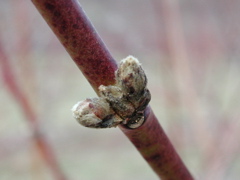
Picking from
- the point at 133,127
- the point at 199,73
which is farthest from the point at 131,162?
the point at 133,127

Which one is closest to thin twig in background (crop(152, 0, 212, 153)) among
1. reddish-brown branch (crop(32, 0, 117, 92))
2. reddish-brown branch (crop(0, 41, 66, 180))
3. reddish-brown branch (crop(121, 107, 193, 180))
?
reddish-brown branch (crop(0, 41, 66, 180))

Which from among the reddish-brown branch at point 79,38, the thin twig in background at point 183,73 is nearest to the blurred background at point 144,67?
the thin twig in background at point 183,73

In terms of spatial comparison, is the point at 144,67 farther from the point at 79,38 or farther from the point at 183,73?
the point at 79,38

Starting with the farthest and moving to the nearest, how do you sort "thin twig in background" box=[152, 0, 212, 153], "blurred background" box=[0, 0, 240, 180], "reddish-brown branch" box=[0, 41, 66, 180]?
"blurred background" box=[0, 0, 240, 180] < "thin twig in background" box=[152, 0, 212, 153] < "reddish-brown branch" box=[0, 41, 66, 180]

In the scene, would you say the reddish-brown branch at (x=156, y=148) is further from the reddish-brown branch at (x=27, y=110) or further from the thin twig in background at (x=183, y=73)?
the thin twig in background at (x=183, y=73)

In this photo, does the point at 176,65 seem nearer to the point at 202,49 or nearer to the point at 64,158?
the point at 202,49

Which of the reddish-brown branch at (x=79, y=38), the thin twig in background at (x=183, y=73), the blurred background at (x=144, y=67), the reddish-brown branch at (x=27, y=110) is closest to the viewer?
the reddish-brown branch at (x=79, y=38)

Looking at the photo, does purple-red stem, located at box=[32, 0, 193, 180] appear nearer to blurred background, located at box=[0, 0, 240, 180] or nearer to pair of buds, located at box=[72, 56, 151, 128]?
pair of buds, located at box=[72, 56, 151, 128]
